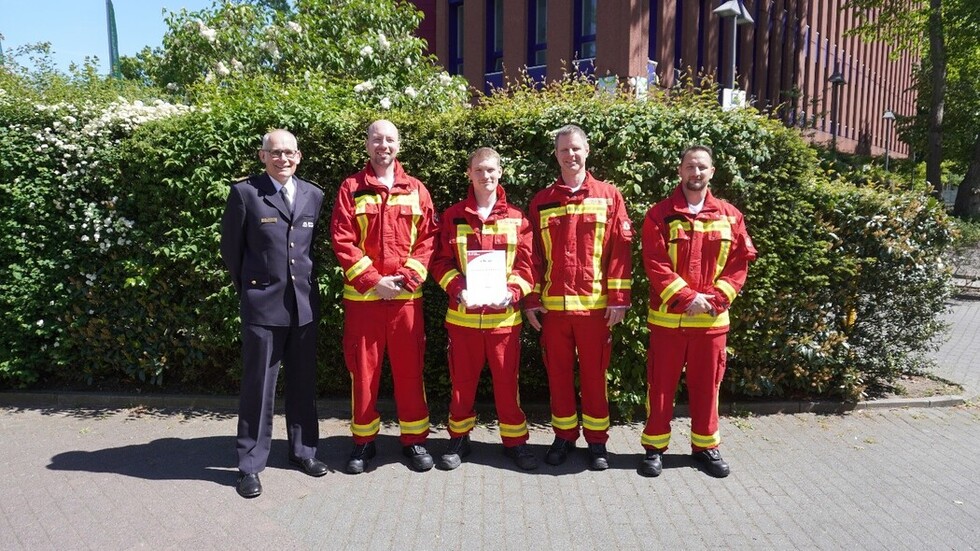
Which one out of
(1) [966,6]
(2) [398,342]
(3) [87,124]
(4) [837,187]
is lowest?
(2) [398,342]

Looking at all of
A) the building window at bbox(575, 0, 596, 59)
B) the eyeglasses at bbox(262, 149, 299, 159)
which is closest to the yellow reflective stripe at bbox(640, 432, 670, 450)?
the eyeglasses at bbox(262, 149, 299, 159)

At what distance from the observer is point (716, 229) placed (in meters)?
4.49

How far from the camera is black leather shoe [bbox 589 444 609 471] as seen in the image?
4.66m

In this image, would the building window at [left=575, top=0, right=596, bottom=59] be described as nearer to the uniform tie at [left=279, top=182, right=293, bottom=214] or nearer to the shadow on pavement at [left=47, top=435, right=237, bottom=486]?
the uniform tie at [left=279, top=182, right=293, bottom=214]

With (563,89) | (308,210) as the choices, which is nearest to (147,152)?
(308,210)

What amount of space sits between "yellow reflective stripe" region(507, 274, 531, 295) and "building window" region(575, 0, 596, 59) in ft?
52.8

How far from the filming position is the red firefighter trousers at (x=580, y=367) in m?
4.65

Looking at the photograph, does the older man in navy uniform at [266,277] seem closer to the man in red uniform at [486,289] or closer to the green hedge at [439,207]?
the man in red uniform at [486,289]

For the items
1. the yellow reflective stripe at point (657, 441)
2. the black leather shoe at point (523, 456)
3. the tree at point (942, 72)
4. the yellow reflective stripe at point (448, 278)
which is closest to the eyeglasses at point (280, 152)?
the yellow reflective stripe at point (448, 278)

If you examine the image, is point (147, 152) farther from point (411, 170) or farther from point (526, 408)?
point (526, 408)

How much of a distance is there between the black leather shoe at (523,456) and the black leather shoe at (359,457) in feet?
3.22

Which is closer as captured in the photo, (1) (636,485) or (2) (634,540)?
(2) (634,540)

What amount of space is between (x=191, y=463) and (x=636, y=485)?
3120 millimetres

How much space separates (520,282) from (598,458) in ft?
4.44
